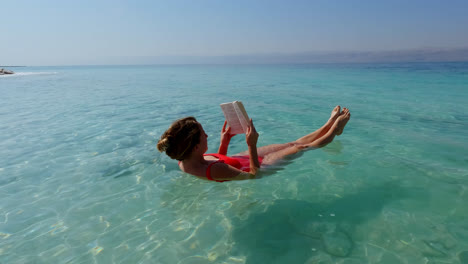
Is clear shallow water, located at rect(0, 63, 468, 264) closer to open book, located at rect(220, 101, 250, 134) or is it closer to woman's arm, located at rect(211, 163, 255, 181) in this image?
woman's arm, located at rect(211, 163, 255, 181)

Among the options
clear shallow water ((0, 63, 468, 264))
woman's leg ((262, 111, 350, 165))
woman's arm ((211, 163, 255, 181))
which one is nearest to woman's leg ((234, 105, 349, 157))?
woman's leg ((262, 111, 350, 165))

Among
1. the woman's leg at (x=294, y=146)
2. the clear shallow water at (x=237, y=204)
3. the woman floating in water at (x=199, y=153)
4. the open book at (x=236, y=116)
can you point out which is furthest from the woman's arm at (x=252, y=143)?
the woman's leg at (x=294, y=146)

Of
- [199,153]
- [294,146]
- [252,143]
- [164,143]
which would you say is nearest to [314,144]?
[294,146]

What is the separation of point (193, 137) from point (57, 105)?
12.4 metres

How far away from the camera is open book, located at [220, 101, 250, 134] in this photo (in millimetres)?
3666

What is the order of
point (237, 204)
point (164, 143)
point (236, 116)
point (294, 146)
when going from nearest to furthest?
point (164, 143) < point (236, 116) < point (237, 204) < point (294, 146)

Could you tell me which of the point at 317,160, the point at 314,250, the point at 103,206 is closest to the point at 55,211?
the point at 103,206

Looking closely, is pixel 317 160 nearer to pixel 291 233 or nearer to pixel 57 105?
pixel 291 233

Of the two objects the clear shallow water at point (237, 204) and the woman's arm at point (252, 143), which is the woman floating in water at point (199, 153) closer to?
the woman's arm at point (252, 143)

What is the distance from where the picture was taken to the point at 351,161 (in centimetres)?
543

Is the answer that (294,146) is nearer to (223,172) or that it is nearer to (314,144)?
(314,144)

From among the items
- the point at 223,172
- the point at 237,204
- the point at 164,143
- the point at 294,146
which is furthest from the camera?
the point at 294,146

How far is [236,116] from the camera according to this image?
12.7 feet

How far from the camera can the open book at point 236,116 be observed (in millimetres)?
3666
